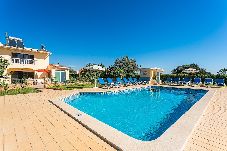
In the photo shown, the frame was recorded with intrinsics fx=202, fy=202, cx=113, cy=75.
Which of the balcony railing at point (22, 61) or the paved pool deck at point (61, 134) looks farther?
the balcony railing at point (22, 61)

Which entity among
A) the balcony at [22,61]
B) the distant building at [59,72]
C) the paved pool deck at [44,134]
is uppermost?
the balcony at [22,61]

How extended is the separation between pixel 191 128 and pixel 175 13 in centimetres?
2907

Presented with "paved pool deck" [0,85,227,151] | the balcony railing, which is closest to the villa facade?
the balcony railing

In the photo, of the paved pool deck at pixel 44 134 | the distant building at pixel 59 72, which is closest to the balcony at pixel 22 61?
the distant building at pixel 59 72

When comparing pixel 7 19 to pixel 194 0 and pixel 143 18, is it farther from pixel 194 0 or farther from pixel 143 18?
pixel 194 0

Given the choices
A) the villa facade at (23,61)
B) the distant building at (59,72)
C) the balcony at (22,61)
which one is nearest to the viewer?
the villa facade at (23,61)

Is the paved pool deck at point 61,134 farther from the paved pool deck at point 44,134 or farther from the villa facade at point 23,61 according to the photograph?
the villa facade at point 23,61

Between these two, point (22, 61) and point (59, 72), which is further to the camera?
point (59, 72)

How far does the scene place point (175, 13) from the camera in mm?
32031

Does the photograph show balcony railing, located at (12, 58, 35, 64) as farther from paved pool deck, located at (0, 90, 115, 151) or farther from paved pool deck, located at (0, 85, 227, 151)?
paved pool deck, located at (0, 85, 227, 151)

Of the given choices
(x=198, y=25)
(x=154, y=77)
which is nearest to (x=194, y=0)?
(x=198, y=25)

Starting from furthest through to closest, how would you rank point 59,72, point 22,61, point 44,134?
point 59,72
point 22,61
point 44,134

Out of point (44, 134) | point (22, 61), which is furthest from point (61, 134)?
point (22, 61)

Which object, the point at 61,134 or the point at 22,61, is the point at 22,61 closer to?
the point at 22,61
